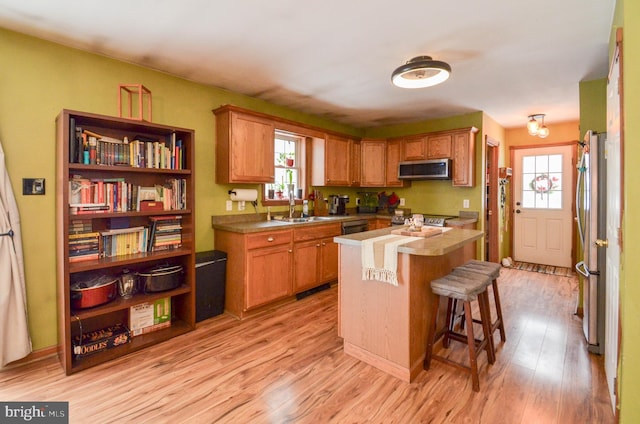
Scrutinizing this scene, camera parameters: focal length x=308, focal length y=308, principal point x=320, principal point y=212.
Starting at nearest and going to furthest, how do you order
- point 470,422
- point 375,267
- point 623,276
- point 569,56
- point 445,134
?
point 623,276 < point 470,422 < point 375,267 < point 569,56 < point 445,134

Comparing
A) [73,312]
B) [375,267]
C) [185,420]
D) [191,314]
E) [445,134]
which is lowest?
[185,420]

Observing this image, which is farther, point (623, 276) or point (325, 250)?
point (325, 250)

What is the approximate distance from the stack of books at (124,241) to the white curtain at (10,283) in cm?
51

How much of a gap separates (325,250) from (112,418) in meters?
2.57

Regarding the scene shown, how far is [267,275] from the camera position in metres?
3.21

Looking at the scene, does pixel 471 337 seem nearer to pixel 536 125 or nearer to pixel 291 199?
pixel 291 199

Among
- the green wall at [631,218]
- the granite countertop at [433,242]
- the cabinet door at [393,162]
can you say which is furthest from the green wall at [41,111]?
the cabinet door at [393,162]

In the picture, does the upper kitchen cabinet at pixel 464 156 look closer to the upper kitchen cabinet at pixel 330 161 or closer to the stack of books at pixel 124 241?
the upper kitchen cabinet at pixel 330 161

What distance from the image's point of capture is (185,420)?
5.63 ft

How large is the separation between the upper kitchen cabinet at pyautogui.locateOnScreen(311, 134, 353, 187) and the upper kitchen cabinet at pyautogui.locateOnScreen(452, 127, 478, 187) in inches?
61.1

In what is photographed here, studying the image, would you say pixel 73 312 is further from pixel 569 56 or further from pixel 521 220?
pixel 521 220

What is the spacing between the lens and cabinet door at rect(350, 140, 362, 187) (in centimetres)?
490

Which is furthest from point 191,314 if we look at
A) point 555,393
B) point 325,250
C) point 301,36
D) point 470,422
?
point 555,393

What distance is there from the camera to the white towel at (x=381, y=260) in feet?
6.63
